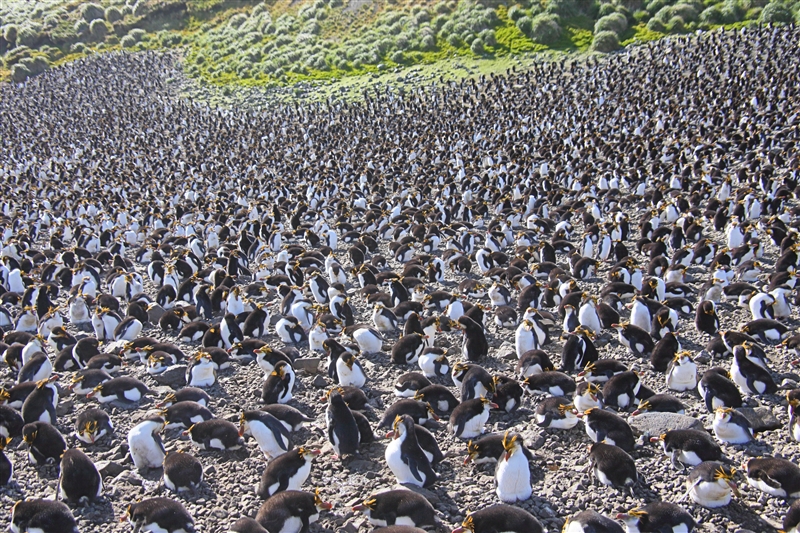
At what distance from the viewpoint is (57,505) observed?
22.4 feet

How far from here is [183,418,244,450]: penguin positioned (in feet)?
27.3

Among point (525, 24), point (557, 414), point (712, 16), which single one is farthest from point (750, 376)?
point (525, 24)

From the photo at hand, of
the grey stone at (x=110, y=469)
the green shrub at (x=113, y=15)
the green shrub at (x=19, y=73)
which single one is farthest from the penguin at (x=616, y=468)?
the green shrub at (x=113, y=15)

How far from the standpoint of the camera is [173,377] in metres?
10.6

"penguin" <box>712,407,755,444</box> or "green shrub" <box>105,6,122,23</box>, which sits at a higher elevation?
"green shrub" <box>105,6,122,23</box>

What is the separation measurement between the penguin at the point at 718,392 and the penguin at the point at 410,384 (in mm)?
3730

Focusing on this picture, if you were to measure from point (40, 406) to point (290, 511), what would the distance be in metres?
4.66

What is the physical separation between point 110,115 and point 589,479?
172 feet

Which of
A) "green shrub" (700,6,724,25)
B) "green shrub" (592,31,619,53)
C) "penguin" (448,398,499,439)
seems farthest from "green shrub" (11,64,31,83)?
"penguin" (448,398,499,439)

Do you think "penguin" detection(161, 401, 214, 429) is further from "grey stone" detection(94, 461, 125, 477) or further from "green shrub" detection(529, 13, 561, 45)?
"green shrub" detection(529, 13, 561, 45)

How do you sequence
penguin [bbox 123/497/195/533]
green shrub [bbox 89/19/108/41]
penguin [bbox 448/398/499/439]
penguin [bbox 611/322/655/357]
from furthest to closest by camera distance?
green shrub [bbox 89/19/108/41], penguin [bbox 611/322/655/357], penguin [bbox 448/398/499/439], penguin [bbox 123/497/195/533]

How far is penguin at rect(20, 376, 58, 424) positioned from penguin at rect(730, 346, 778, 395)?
954cm

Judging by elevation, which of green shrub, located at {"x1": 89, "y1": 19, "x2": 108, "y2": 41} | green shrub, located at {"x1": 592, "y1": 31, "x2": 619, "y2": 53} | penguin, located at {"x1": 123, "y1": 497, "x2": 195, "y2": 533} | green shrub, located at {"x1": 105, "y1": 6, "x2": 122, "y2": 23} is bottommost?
penguin, located at {"x1": 123, "y1": 497, "x2": 195, "y2": 533}

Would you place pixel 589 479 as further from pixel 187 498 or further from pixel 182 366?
pixel 182 366
